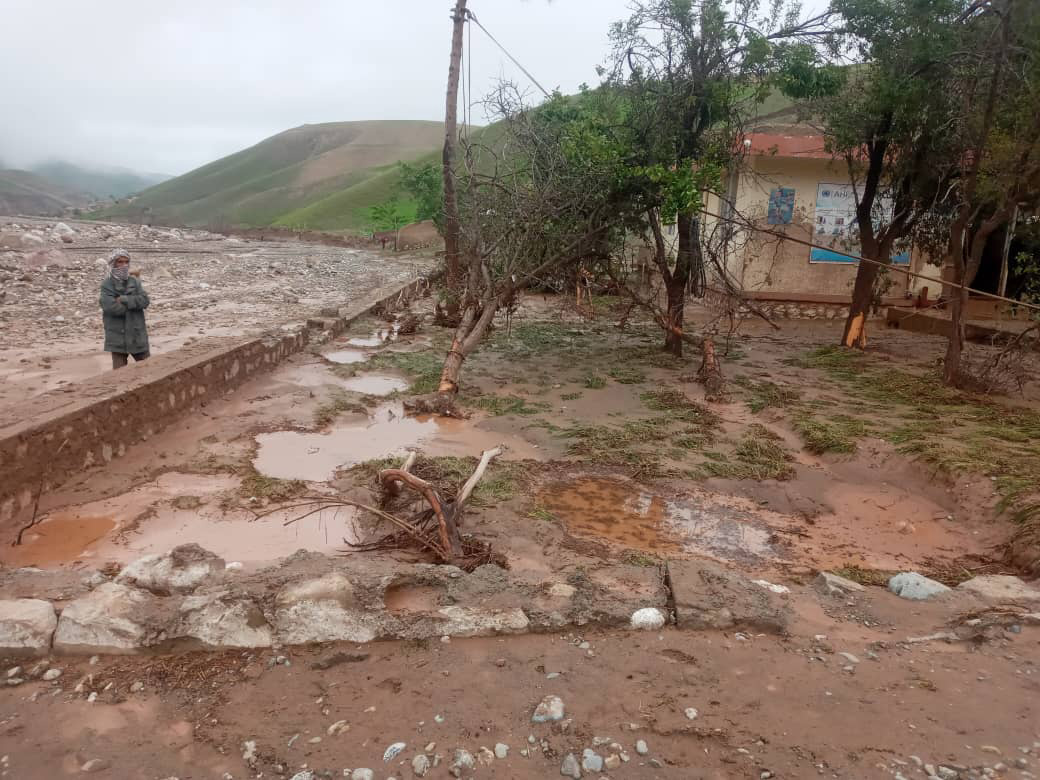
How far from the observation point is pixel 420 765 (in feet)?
7.68

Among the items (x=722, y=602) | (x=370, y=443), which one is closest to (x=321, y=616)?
(x=722, y=602)

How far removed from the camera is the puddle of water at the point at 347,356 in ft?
31.5

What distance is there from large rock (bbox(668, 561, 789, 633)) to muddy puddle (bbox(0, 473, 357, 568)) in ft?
6.59

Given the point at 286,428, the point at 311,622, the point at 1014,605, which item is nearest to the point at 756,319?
the point at 286,428

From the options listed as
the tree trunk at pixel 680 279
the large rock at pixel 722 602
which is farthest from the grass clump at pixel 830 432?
the tree trunk at pixel 680 279

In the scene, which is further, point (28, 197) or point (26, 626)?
point (28, 197)

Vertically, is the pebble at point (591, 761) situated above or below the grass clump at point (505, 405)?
above

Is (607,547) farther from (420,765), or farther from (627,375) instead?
(627,375)

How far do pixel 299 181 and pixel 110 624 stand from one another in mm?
82026

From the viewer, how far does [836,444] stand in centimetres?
630

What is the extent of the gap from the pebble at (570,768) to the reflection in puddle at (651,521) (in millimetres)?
2312

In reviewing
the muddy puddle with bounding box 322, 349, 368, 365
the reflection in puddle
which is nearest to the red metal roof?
the muddy puddle with bounding box 322, 349, 368, 365

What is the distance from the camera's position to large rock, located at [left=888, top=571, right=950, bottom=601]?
3588 mm

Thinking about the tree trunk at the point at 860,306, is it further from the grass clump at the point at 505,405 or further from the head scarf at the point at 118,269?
the head scarf at the point at 118,269
